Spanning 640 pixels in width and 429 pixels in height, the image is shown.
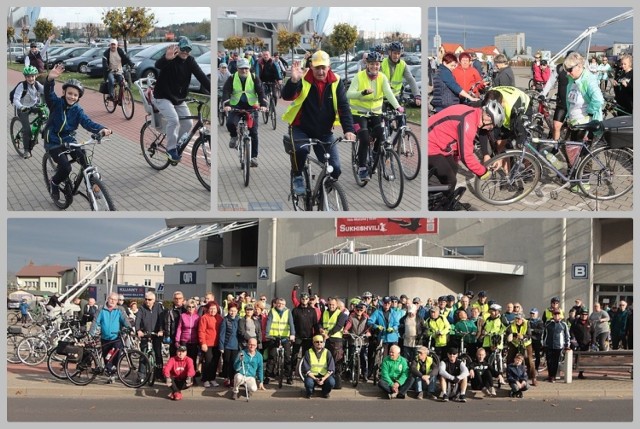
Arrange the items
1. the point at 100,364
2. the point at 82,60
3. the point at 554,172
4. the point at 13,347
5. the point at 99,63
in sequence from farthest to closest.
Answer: the point at 13,347
the point at 100,364
the point at 554,172
the point at 82,60
the point at 99,63

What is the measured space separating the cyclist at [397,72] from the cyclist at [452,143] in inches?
17.4

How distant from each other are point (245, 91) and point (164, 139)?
1.24 m

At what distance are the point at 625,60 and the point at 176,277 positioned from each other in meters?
24.2

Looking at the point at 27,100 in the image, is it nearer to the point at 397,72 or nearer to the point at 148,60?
the point at 148,60

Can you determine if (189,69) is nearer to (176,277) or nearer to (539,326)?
(539,326)

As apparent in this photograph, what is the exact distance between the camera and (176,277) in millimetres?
36375

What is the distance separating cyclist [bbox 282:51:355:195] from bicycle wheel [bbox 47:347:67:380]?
15.9 ft

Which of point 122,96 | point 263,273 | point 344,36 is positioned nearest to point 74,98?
point 122,96

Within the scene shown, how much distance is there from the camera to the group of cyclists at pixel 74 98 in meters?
13.1

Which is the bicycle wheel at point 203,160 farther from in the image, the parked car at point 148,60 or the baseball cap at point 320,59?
the baseball cap at point 320,59

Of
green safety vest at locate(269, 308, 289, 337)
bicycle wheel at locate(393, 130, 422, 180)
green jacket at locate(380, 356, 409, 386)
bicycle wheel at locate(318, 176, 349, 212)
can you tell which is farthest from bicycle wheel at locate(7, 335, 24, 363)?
bicycle wheel at locate(393, 130, 422, 180)

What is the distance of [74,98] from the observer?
13.6m

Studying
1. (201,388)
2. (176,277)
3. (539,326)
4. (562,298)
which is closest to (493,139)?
(539,326)

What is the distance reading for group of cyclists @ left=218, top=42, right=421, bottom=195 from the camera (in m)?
12.9
